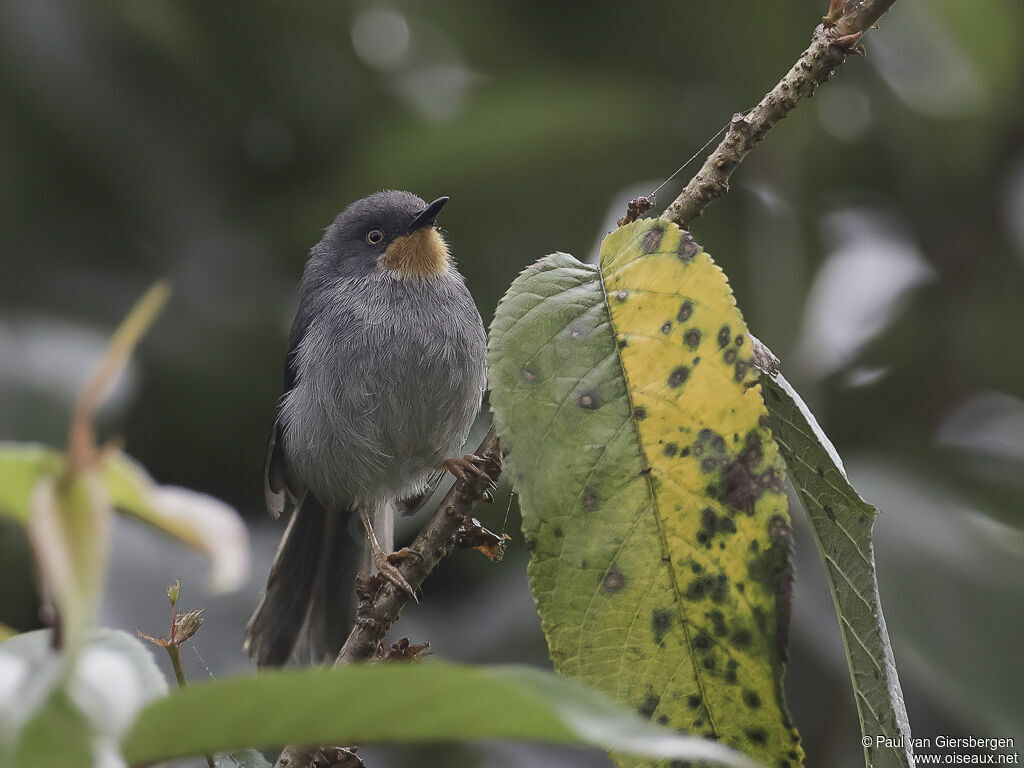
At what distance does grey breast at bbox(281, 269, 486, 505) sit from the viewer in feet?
13.0

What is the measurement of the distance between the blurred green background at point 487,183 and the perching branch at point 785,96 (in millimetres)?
2076

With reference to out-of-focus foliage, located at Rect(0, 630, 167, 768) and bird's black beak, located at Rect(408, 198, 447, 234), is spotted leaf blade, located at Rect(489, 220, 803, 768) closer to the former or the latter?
out-of-focus foliage, located at Rect(0, 630, 167, 768)

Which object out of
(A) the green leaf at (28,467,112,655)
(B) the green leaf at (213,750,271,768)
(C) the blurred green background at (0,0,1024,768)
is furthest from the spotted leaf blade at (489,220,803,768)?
(C) the blurred green background at (0,0,1024,768)

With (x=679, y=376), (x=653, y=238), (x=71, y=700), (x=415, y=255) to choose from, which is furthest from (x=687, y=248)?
(x=415, y=255)

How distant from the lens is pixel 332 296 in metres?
4.18

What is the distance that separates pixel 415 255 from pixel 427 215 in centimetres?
27

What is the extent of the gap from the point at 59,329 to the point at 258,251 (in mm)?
908

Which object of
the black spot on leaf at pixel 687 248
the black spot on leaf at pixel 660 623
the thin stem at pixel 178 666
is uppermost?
the black spot on leaf at pixel 687 248

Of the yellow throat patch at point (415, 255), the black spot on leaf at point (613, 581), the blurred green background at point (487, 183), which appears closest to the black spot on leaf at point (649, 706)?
the black spot on leaf at point (613, 581)

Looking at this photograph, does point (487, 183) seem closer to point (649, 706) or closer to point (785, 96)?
point (785, 96)

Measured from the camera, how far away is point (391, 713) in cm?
86

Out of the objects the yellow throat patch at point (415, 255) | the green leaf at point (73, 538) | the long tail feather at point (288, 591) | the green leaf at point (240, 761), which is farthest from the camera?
the yellow throat patch at point (415, 255)

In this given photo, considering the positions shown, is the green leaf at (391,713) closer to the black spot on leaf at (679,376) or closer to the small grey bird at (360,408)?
the black spot on leaf at (679,376)

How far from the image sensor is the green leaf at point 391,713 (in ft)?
2.58
